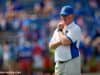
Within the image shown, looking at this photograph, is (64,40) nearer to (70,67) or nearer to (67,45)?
(67,45)

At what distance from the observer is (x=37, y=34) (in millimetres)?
12648

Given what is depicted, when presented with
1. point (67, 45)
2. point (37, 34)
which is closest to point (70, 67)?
point (67, 45)

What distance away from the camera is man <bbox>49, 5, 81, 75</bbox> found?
6.07m

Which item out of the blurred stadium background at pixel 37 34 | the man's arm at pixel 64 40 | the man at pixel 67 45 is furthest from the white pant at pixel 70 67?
the blurred stadium background at pixel 37 34

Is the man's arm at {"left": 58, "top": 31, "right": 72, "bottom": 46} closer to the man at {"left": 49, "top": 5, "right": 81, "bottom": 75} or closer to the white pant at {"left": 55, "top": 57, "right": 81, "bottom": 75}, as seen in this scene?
the man at {"left": 49, "top": 5, "right": 81, "bottom": 75}

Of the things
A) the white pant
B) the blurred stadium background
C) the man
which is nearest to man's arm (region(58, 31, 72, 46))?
the man

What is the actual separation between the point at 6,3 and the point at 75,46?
831cm

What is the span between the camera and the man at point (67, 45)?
6066mm

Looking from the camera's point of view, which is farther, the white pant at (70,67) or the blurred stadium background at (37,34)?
the blurred stadium background at (37,34)

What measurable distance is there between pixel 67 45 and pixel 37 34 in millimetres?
6614

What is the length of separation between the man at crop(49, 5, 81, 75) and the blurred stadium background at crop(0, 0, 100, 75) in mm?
4780

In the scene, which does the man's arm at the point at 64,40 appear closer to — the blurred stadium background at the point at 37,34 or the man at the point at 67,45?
→ the man at the point at 67,45

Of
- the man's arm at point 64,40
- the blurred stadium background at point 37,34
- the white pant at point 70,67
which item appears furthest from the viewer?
the blurred stadium background at point 37,34

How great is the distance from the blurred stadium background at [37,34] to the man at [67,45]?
15.7 feet
